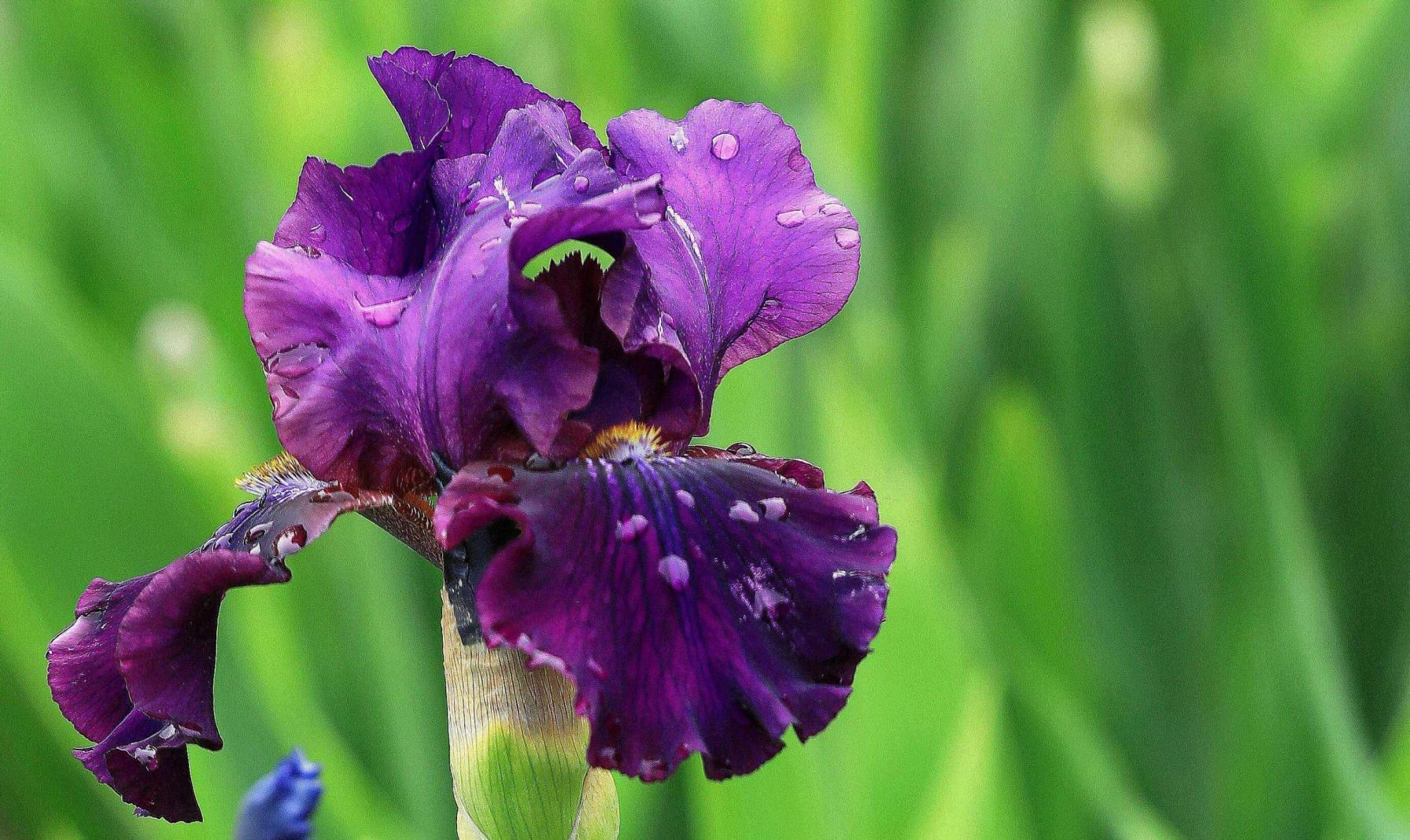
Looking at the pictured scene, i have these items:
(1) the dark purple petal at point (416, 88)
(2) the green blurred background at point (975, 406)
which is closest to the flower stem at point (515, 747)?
(1) the dark purple petal at point (416, 88)

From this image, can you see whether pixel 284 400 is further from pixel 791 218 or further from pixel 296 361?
pixel 791 218

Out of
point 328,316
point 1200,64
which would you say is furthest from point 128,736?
point 1200,64

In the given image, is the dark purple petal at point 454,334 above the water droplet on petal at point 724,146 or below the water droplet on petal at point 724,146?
below

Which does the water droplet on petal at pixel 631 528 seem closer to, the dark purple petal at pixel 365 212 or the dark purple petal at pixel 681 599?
the dark purple petal at pixel 681 599

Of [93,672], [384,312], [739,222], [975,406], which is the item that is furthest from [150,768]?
[975,406]

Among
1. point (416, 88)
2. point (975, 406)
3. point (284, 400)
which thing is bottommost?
point (284, 400)

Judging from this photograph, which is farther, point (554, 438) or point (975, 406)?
point (975, 406)

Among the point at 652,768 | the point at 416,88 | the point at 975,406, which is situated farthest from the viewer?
the point at 975,406

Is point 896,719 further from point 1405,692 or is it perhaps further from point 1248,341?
point 1405,692
